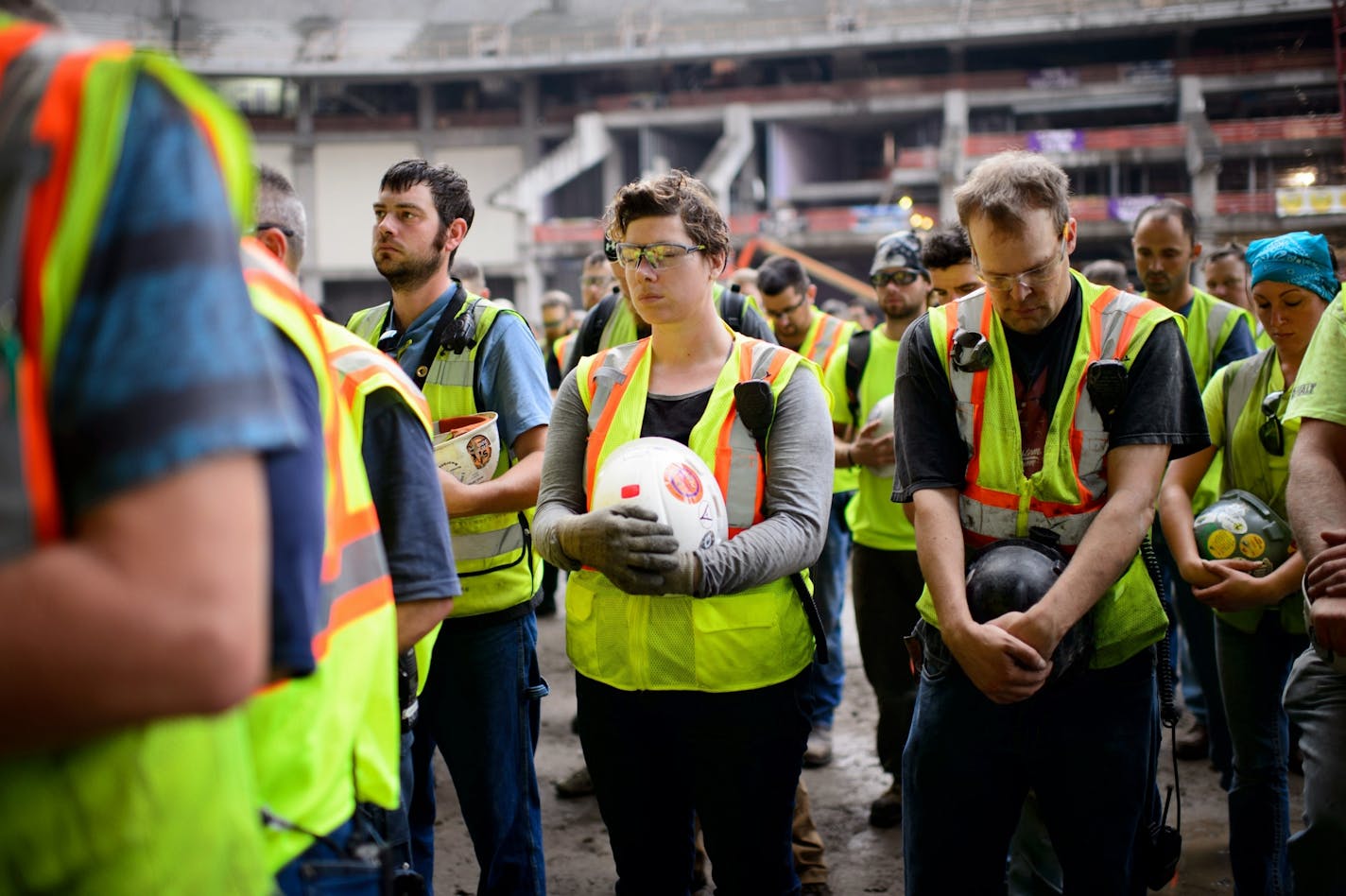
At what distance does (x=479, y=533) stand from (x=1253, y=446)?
2.68 meters

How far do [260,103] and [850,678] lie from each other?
1696 inches

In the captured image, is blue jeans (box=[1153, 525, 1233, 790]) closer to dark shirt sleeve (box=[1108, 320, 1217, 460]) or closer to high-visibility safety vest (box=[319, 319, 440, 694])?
dark shirt sleeve (box=[1108, 320, 1217, 460])

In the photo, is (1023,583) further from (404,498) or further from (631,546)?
(404,498)

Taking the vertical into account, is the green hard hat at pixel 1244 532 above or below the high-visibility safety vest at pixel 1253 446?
below

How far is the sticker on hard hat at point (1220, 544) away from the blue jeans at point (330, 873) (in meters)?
3.08

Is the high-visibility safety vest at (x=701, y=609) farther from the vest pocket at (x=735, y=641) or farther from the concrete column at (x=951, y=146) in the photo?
the concrete column at (x=951, y=146)

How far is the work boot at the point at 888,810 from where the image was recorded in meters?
4.77

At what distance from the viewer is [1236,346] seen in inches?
201

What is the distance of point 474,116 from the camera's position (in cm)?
4269

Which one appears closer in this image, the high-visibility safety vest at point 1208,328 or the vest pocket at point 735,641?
the vest pocket at point 735,641

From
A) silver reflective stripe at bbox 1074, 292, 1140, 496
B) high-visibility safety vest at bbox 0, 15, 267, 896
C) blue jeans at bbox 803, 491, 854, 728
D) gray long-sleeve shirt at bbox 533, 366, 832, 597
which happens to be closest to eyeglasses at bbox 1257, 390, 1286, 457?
silver reflective stripe at bbox 1074, 292, 1140, 496

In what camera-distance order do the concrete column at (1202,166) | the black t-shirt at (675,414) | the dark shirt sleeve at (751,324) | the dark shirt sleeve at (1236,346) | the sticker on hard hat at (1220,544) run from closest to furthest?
1. the black t-shirt at (675,414)
2. the sticker on hard hat at (1220,544)
3. the dark shirt sleeve at (751,324)
4. the dark shirt sleeve at (1236,346)
5. the concrete column at (1202,166)

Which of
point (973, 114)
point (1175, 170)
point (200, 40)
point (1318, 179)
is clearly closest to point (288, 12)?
point (200, 40)

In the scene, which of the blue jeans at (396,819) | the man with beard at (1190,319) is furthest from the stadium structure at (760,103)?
the blue jeans at (396,819)
